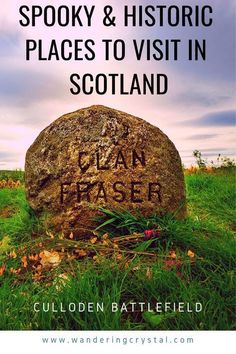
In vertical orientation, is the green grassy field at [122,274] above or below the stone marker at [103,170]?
below

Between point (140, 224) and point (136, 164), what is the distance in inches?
25.0

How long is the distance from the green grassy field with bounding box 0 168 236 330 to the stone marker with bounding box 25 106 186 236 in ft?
0.53

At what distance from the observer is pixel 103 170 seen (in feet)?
15.4

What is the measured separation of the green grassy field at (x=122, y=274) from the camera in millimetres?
3096

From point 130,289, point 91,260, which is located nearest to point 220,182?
point 91,260

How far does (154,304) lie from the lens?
130 inches
